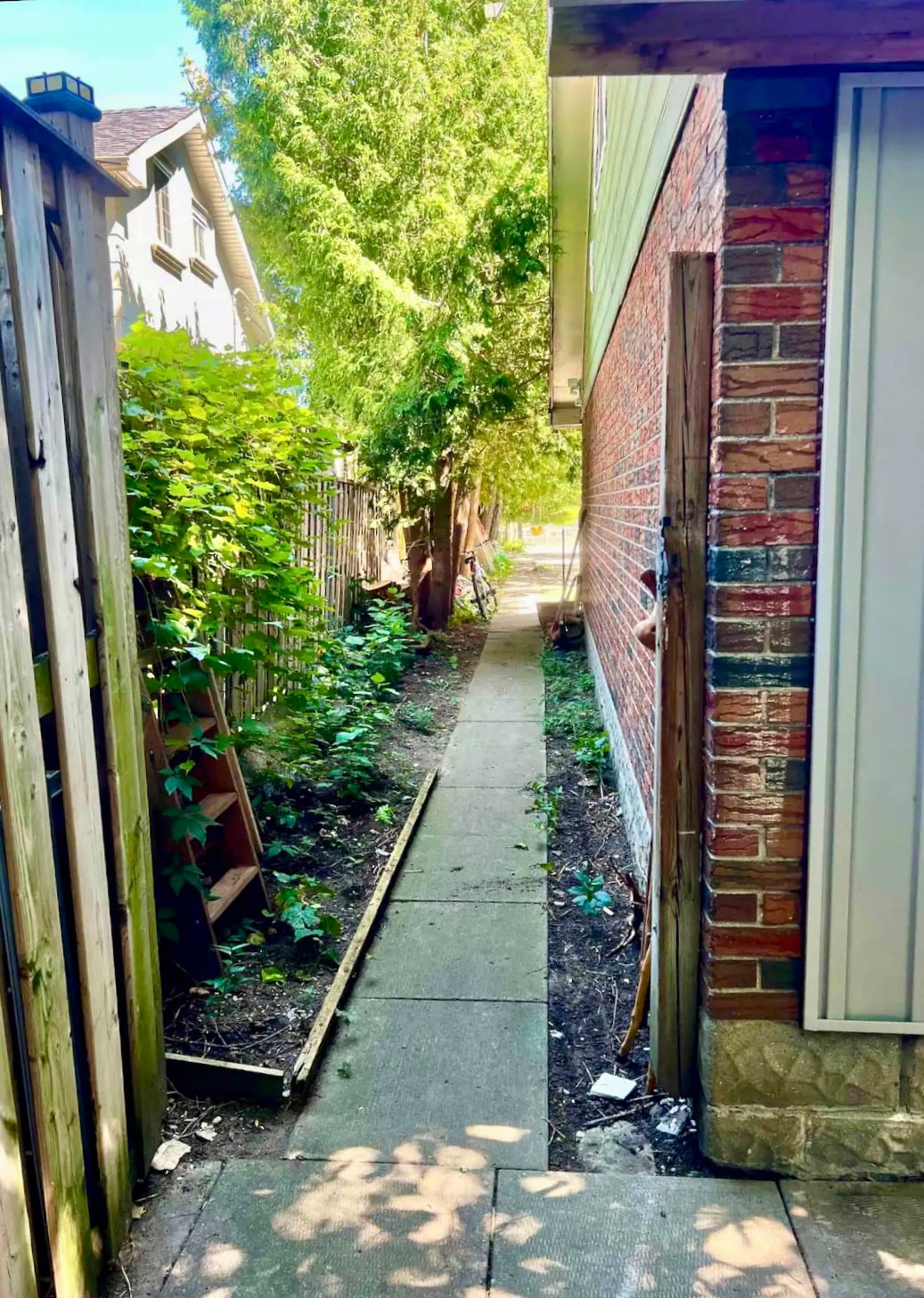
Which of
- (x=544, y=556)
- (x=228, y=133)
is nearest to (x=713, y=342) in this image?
(x=228, y=133)

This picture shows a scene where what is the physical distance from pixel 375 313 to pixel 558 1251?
10425 mm

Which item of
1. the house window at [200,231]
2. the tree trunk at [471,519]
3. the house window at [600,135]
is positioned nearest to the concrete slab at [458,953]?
the house window at [600,135]

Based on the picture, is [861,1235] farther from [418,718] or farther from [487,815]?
[418,718]

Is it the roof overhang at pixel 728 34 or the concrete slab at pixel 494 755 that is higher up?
the roof overhang at pixel 728 34

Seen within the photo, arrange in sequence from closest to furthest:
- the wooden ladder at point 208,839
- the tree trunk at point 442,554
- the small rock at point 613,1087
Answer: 1. the small rock at point 613,1087
2. the wooden ladder at point 208,839
3. the tree trunk at point 442,554

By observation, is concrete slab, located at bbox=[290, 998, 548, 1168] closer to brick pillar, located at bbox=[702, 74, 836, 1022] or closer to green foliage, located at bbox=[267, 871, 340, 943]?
green foliage, located at bbox=[267, 871, 340, 943]

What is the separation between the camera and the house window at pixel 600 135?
756cm

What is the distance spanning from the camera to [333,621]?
30.4 feet

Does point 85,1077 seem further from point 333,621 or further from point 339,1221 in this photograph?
point 333,621

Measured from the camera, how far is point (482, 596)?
626 inches

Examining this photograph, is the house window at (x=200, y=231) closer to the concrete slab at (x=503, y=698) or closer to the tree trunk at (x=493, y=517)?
the concrete slab at (x=503, y=698)

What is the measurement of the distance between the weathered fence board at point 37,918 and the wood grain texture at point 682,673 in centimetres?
159

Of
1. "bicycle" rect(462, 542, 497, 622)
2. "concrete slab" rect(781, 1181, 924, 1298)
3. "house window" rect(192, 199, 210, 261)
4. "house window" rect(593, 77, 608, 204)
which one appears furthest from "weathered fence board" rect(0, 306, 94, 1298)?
"house window" rect(192, 199, 210, 261)

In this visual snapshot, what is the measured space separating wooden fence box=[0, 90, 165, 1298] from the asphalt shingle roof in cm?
1144
